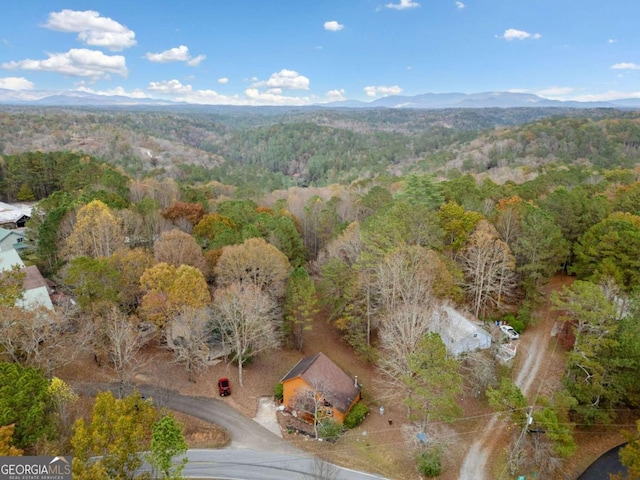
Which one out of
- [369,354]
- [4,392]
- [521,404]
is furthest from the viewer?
[369,354]

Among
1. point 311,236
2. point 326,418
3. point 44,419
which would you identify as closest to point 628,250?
point 326,418

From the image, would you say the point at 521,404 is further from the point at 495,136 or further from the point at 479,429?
the point at 495,136

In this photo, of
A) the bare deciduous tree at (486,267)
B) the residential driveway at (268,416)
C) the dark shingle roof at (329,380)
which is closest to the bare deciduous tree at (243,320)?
the residential driveway at (268,416)

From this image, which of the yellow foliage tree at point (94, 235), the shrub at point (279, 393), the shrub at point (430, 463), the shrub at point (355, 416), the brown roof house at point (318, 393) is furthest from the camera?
the yellow foliage tree at point (94, 235)

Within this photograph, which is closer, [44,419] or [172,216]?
[44,419]

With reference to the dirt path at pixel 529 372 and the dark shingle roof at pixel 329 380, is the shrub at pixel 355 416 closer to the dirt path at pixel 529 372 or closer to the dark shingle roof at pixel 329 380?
the dark shingle roof at pixel 329 380

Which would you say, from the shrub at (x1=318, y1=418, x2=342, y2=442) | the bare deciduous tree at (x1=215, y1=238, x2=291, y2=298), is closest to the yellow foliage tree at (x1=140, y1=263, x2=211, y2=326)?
the bare deciduous tree at (x1=215, y1=238, x2=291, y2=298)
